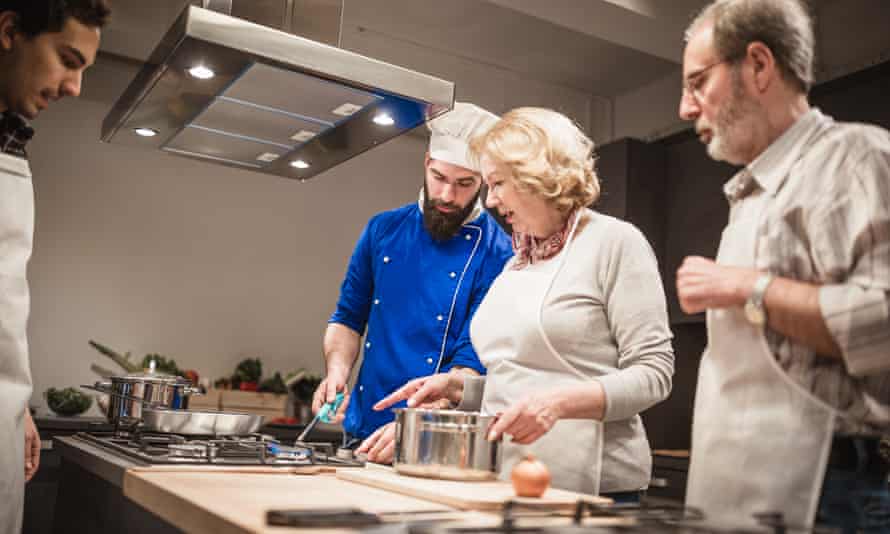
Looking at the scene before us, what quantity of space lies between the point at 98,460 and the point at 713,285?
3.85ft

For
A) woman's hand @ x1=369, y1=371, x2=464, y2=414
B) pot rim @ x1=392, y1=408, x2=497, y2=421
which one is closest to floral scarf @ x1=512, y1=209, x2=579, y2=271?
woman's hand @ x1=369, y1=371, x2=464, y2=414

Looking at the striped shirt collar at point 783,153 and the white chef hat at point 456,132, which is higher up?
the white chef hat at point 456,132

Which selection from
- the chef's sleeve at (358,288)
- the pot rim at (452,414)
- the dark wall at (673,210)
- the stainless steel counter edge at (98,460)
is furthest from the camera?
the dark wall at (673,210)

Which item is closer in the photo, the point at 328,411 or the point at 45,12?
the point at 45,12

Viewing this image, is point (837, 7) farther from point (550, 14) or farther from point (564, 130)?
point (564, 130)

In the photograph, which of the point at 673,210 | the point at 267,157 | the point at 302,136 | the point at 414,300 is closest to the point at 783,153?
the point at 414,300

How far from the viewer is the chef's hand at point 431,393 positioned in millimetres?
1745

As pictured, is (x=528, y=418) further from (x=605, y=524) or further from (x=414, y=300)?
(x=414, y=300)

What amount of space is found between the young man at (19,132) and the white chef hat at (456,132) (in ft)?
2.99

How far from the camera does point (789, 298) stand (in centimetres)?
96

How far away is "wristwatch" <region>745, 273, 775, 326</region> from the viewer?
3.21ft

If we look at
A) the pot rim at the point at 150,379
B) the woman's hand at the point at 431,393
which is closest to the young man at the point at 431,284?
the woman's hand at the point at 431,393

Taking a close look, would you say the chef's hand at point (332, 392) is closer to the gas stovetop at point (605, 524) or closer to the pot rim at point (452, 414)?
the pot rim at point (452, 414)

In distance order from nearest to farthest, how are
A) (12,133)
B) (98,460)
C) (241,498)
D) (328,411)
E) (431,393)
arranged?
(241,498) < (12,133) < (98,460) < (431,393) < (328,411)
